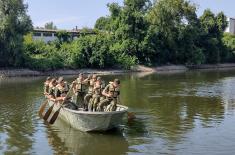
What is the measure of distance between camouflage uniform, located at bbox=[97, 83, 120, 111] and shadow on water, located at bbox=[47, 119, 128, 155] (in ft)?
3.76

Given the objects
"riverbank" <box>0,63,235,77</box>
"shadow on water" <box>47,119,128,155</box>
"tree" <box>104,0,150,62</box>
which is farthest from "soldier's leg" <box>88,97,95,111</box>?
"tree" <box>104,0,150,62</box>

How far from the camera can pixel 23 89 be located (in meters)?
44.1

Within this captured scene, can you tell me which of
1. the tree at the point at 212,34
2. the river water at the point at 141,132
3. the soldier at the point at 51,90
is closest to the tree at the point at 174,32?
the tree at the point at 212,34

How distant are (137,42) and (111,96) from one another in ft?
202

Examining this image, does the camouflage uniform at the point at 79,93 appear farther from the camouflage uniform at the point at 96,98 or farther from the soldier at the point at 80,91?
the camouflage uniform at the point at 96,98

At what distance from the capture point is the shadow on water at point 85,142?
18.5 m

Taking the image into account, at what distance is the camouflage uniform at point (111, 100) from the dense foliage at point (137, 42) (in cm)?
4495

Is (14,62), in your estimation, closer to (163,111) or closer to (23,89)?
(23,89)

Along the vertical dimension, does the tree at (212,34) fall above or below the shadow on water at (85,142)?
above

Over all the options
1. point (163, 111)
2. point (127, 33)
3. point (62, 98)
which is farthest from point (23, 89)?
point (127, 33)

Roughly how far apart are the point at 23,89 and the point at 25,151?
26309mm

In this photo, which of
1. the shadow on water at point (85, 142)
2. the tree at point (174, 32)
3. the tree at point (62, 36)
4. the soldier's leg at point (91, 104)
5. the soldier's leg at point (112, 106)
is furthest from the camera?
the tree at point (62, 36)

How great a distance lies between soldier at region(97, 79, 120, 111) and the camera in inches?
833

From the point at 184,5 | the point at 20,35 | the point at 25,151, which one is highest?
the point at 184,5
